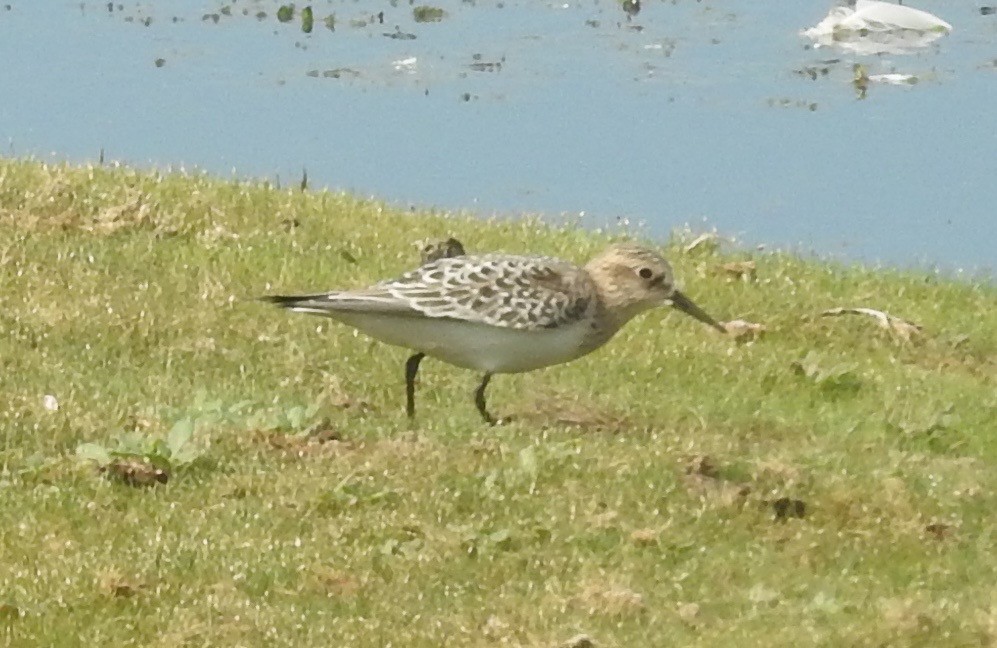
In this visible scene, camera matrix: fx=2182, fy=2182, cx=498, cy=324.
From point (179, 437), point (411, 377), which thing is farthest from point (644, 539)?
point (179, 437)

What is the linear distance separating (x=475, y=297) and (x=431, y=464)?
3.00 feet

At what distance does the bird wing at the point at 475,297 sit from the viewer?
9188 mm

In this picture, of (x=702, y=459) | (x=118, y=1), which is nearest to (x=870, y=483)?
(x=702, y=459)

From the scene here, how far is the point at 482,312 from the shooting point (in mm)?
9281

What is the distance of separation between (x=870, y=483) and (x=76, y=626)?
3.43 metres

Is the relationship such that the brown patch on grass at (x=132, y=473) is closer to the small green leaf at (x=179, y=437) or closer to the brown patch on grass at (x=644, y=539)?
the small green leaf at (x=179, y=437)

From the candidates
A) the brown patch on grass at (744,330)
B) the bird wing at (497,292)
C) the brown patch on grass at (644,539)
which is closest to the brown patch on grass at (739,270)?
the brown patch on grass at (744,330)

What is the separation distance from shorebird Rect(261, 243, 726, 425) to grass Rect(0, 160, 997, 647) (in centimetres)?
34

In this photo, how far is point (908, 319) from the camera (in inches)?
490

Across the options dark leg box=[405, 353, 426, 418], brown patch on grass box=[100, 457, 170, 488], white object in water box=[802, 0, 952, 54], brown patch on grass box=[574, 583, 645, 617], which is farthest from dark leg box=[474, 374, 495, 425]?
white object in water box=[802, 0, 952, 54]

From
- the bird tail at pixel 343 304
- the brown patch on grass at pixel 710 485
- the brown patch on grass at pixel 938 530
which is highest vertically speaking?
the bird tail at pixel 343 304

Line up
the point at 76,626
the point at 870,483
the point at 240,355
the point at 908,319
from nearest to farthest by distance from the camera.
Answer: the point at 76,626 < the point at 870,483 < the point at 240,355 < the point at 908,319

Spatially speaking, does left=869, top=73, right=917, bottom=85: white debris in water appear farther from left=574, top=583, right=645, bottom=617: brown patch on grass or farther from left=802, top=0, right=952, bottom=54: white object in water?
left=574, top=583, right=645, bottom=617: brown patch on grass

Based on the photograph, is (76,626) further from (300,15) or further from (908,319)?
(300,15)
